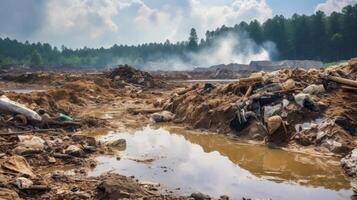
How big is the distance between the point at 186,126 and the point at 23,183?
30.0ft

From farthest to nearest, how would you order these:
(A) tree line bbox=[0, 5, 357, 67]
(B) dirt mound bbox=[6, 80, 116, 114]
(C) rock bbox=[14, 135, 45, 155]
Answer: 1. (A) tree line bbox=[0, 5, 357, 67]
2. (B) dirt mound bbox=[6, 80, 116, 114]
3. (C) rock bbox=[14, 135, 45, 155]

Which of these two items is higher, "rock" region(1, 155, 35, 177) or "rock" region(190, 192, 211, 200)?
"rock" region(1, 155, 35, 177)

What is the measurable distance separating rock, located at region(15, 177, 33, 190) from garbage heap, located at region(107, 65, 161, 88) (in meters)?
27.6

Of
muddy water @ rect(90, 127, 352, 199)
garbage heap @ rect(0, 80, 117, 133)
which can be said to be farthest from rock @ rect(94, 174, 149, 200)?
garbage heap @ rect(0, 80, 117, 133)

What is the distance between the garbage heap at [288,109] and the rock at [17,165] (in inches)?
273

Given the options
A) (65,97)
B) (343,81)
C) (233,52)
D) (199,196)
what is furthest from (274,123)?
(233,52)

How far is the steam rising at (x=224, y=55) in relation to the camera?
10050 cm

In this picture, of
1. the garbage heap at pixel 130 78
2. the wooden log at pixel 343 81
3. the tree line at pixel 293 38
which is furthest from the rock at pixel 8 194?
the tree line at pixel 293 38

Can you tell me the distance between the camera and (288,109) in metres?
13.1

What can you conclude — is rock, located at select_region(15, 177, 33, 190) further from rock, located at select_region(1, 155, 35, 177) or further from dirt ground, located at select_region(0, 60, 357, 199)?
rock, located at select_region(1, 155, 35, 177)

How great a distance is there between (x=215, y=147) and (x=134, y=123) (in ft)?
18.2

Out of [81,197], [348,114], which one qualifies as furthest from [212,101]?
[81,197]

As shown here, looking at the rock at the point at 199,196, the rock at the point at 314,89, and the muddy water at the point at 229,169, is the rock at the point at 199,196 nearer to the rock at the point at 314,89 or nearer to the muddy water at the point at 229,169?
the muddy water at the point at 229,169

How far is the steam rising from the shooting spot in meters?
100
